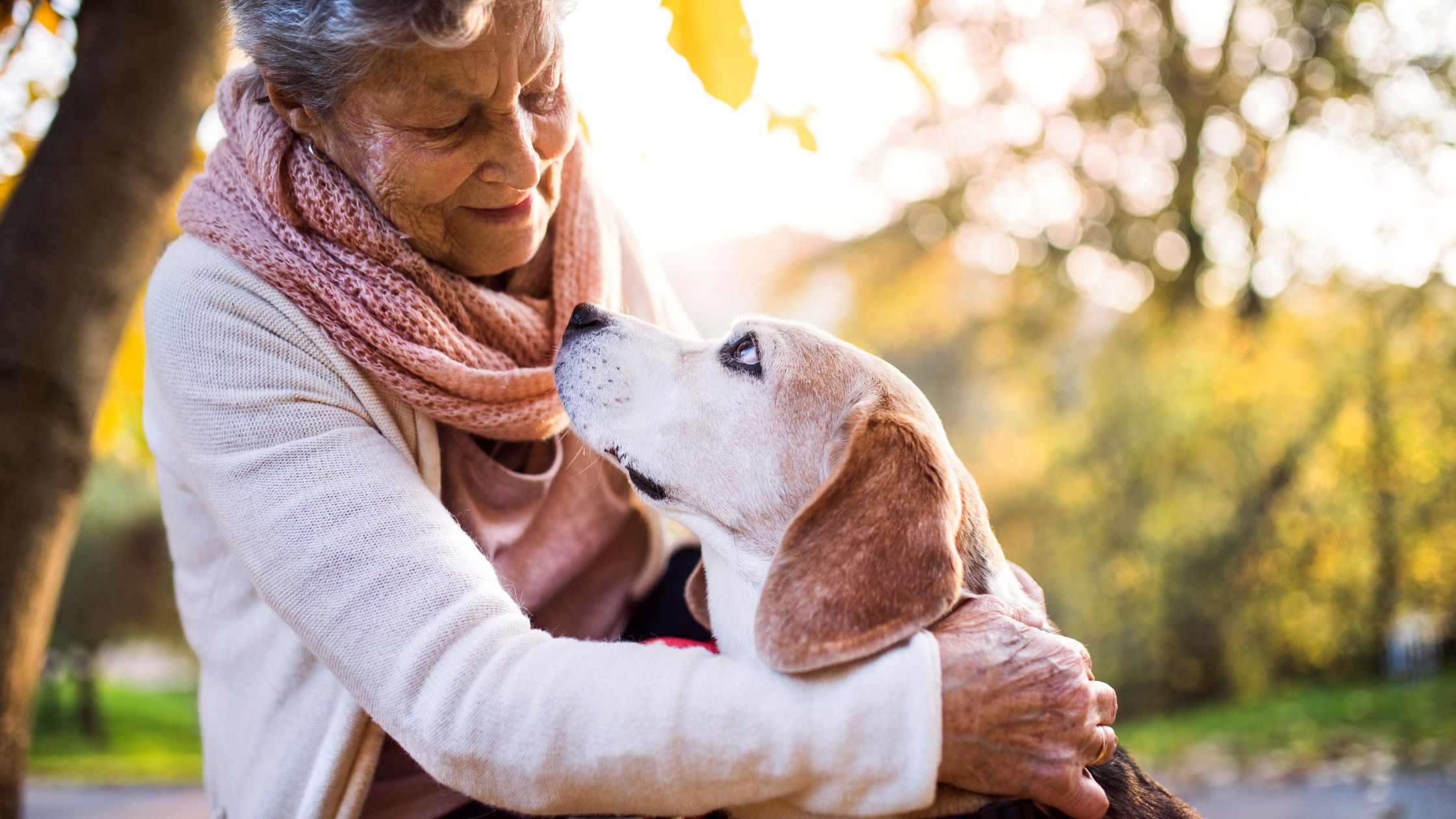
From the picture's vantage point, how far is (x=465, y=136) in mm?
1697

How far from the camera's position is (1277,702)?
816 cm

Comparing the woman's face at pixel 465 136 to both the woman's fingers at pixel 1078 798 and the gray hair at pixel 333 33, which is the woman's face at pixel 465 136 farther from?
the woman's fingers at pixel 1078 798

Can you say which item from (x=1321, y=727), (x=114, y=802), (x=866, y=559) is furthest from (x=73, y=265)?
(x=1321, y=727)

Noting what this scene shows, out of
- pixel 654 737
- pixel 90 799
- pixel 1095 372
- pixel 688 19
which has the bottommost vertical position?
pixel 90 799

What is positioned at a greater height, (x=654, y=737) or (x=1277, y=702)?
(x=654, y=737)

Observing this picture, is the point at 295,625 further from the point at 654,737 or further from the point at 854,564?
the point at 854,564

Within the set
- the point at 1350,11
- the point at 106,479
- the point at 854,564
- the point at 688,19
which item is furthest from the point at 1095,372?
the point at 106,479

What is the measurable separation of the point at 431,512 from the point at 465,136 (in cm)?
64

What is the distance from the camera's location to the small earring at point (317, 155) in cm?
175

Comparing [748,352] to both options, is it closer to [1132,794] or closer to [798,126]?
[1132,794]

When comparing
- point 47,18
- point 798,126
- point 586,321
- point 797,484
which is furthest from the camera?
point 798,126

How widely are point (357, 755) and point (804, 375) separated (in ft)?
3.39

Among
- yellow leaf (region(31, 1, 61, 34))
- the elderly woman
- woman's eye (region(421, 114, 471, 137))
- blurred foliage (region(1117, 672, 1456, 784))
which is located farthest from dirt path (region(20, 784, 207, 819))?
blurred foliage (region(1117, 672, 1456, 784))

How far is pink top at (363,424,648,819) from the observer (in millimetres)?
1835
